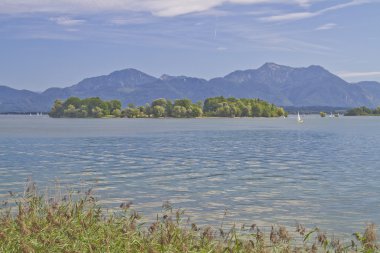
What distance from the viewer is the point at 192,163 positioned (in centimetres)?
5809

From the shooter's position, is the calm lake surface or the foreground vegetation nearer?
the foreground vegetation

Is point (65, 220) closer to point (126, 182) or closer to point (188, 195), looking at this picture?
point (188, 195)

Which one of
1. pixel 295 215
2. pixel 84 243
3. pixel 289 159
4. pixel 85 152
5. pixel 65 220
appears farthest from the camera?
pixel 85 152

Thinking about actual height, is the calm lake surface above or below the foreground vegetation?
below

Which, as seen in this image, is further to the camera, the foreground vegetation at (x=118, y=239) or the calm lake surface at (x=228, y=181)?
the calm lake surface at (x=228, y=181)

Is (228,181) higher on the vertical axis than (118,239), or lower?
lower

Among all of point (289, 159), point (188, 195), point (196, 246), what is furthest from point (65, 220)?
point (289, 159)

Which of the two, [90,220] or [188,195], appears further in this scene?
[188,195]

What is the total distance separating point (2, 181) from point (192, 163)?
21.8m

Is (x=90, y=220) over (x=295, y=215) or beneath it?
over

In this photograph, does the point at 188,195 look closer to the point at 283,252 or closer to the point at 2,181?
the point at 2,181

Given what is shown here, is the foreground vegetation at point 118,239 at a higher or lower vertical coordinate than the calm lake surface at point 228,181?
higher

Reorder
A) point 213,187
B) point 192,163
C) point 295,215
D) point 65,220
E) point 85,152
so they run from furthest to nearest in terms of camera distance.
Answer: point 85,152 → point 192,163 → point 213,187 → point 295,215 → point 65,220

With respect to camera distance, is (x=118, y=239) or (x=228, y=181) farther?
(x=228, y=181)
